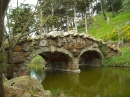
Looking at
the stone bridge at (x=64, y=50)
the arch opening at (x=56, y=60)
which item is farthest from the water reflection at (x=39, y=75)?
the arch opening at (x=56, y=60)

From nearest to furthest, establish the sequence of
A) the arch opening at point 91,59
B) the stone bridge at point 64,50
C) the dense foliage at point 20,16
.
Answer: the dense foliage at point 20,16 → the stone bridge at point 64,50 → the arch opening at point 91,59

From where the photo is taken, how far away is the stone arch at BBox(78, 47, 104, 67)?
22.8 m

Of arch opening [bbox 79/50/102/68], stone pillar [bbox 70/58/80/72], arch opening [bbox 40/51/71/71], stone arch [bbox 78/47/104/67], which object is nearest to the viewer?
stone pillar [bbox 70/58/80/72]

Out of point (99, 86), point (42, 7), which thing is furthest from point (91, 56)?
point (42, 7)

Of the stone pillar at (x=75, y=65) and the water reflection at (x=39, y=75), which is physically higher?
the stone pillar at (x=75, y=65)

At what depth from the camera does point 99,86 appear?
1390 centimetres

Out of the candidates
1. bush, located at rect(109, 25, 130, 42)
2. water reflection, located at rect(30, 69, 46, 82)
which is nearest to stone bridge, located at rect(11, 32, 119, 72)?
water reflection, located at rect(30, 69, 46, 82)

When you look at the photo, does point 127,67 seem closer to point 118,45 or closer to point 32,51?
point 118,45

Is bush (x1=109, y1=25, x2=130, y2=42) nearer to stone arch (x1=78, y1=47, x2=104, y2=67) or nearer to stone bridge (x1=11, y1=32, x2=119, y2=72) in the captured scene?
stone bridge (x1=11, y1=32, x2=119, y2=72)

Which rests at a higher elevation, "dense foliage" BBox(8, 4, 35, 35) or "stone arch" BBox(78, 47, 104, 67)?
"dense foliage" BBox(8, 4, 35, 35)

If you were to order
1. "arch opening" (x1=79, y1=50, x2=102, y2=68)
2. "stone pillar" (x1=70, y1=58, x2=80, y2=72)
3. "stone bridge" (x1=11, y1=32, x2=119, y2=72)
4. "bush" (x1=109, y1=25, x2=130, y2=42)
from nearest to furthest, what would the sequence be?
1. "stone bridge" (x1=11, y1=32, x2=119, y2=72)
2. "stone pillar" (x1=70, y1=58, x2=80, y2=72)
3. "arch opening" (x1=79, y1=50, x2=102, y2=68)
4. "bush" (x1=109, y1=25, x2=130, y2=42)

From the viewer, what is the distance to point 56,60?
953 inches

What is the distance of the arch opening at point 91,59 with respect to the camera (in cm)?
2419

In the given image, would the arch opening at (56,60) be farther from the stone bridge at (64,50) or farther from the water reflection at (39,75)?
the water reflection at (39,75)
